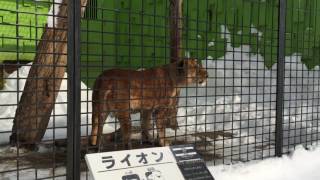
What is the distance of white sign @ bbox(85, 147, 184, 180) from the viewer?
99.0 inches

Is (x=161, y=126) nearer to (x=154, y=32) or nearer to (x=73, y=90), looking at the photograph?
(x=154, y=32)

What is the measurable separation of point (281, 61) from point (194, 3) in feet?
14.5

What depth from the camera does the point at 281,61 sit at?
4754mm

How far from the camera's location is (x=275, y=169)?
14.3 feet

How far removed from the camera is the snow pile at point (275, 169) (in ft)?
13.3

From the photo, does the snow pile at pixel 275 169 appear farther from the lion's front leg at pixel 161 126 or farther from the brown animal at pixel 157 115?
the brown animal at pixel 157 115

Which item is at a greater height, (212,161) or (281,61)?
(281,61)

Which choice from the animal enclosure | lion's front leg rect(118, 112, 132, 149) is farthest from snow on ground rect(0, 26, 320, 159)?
lion's front leg rect(118, 112, 132, 149)

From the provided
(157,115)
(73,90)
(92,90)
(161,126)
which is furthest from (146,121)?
(73,90)

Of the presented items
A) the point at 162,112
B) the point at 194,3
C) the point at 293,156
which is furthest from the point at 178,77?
the point at 194,3

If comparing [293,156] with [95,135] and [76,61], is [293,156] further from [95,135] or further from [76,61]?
[76,61]

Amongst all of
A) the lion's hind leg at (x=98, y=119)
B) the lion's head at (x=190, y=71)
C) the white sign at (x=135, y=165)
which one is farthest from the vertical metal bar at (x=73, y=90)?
the lion's head at (x=190, y=71)

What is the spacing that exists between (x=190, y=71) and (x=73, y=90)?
233 centimetres

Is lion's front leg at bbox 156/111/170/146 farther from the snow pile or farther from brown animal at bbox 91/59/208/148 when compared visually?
the snow pile
